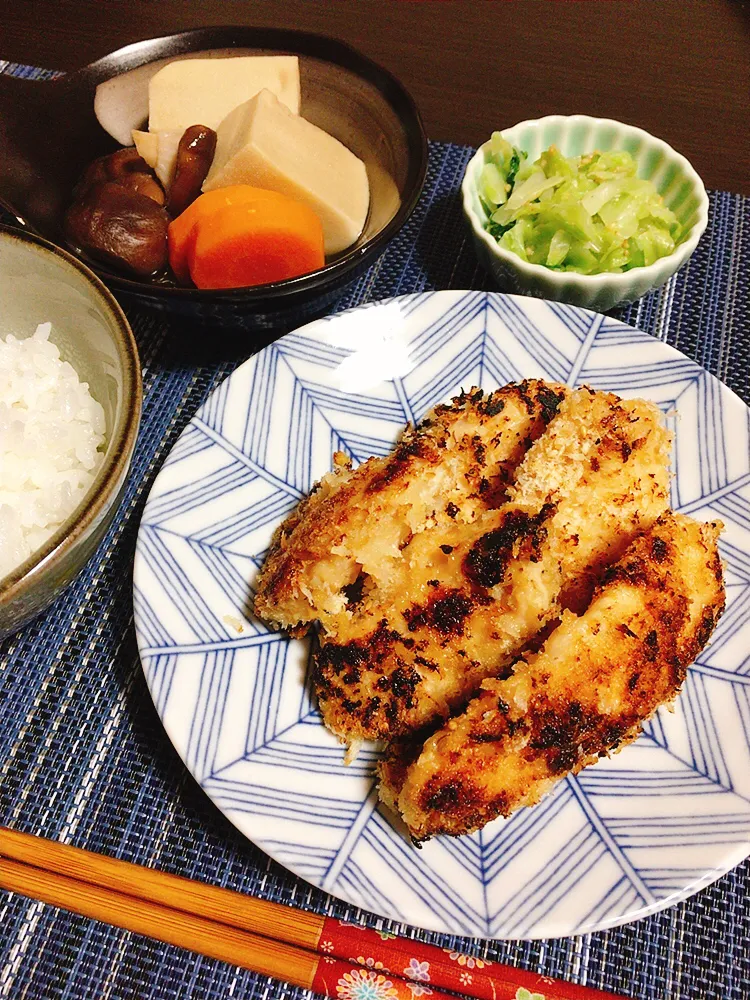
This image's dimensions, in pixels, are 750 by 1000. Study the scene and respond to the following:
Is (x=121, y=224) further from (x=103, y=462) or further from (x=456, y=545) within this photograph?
(x=456, y=545)

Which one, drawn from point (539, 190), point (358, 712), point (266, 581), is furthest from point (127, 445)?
point (539, 190)

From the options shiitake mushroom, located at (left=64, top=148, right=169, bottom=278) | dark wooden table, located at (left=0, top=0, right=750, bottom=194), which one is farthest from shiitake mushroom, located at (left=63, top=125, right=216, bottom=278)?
dark wooden table, located at (left=0, top=0, right=750, bottom=194)

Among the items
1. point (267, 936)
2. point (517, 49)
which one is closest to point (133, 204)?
point (267, 936)

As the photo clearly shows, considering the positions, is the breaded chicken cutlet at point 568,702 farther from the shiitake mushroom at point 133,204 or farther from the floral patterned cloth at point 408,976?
the shiitake mushroom at point 133,204

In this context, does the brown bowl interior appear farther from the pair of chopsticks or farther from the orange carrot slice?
the pair of chopsticks

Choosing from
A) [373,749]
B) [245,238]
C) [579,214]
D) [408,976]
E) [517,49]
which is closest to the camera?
[408,976]

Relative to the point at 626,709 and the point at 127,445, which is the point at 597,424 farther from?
the point at 127,445

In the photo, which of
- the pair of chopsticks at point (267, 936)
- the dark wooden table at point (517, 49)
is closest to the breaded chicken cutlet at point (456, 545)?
the pair of chopsticks at point (267, 936)
